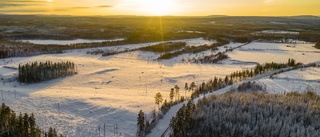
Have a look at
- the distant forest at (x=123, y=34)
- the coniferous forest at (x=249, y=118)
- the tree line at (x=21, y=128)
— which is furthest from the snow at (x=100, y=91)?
the distant forest at (x=123, y=34)

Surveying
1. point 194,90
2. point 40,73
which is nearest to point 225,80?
point 194,90

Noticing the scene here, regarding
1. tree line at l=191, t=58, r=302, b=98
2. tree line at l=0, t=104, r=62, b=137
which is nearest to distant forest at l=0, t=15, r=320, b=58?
tree line at l=191, t=58, r=302, b=98

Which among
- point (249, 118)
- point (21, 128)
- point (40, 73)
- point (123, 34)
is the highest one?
point (123, 34)

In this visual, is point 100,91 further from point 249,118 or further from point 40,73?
point 249,118

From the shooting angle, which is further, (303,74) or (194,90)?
(303,74)

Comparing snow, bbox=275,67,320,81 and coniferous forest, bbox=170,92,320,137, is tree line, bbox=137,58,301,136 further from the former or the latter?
snow, bbox=275,67,320,81

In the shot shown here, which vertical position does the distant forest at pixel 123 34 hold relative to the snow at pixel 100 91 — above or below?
above

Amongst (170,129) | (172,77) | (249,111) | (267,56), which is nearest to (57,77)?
(172,77)

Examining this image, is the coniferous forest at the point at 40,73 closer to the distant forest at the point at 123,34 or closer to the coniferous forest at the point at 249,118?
the distant forest at the point at 123,34

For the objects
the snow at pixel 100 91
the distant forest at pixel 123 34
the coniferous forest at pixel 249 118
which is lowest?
the snow at pixel 100 91
